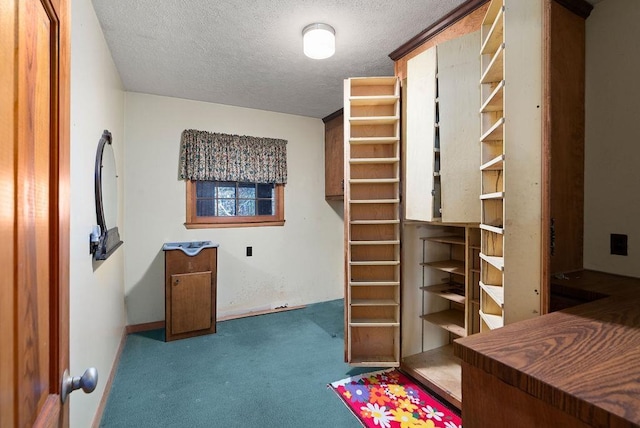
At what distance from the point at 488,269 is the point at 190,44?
2505 mm

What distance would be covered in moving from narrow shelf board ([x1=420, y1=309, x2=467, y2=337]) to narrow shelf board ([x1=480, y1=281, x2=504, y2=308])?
86cm

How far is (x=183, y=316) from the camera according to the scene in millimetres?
2928

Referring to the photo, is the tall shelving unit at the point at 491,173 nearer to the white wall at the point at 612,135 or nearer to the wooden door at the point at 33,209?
the white wall at the point at 612,135

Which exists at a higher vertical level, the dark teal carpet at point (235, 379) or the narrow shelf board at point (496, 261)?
the narrow shelf board at point (496, 261)

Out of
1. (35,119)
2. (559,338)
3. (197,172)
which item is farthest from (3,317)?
(197,172)

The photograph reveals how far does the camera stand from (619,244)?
169cm

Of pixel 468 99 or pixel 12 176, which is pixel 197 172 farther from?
pixel 12 176

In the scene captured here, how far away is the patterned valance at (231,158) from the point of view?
3.32m

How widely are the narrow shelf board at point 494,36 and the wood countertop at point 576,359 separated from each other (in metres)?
1.22

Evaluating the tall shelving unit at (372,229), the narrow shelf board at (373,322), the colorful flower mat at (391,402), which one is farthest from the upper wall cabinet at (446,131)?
the colorful flower mat at (391,402)

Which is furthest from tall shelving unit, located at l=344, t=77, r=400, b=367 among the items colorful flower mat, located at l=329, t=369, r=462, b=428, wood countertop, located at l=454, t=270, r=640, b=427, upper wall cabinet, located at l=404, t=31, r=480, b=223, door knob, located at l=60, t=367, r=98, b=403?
door knob, located at l=60, t=367, r=98, b=403

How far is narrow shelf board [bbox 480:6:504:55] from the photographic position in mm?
1309

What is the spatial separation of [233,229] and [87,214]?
2.00 metres

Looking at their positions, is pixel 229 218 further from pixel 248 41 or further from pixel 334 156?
pixel 248 41
